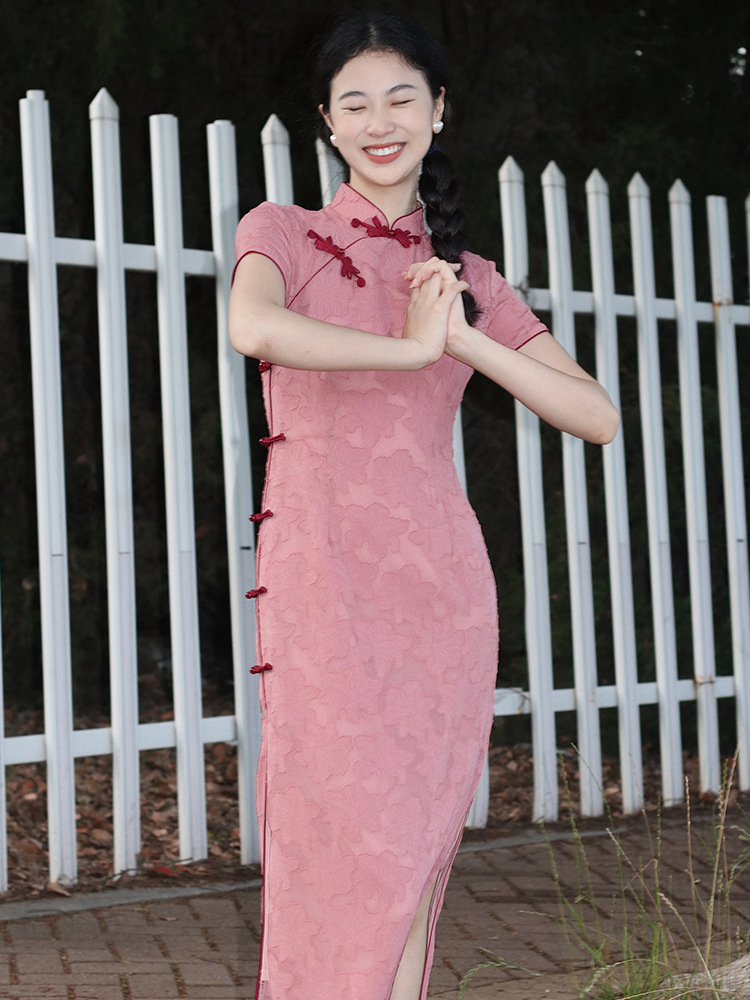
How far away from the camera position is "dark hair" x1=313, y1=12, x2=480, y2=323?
6.23 feet

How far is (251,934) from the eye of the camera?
3.21 meters

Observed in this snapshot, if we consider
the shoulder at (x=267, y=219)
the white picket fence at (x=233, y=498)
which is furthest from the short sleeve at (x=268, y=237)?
the white picket fence at (x=233, y=498)

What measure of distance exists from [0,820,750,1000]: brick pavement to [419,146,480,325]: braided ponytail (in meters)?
1.24

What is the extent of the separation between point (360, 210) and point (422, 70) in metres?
0.24

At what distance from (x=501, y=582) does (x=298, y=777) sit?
3.87 metres

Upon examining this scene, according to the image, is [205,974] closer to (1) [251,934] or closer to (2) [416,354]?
(1) [251,934]

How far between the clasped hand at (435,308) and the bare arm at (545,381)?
0.4 inches

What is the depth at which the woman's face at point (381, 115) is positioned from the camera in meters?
1.88

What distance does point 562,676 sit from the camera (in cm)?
538

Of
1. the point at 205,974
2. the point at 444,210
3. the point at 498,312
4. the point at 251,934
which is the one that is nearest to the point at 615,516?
the point at 251,934

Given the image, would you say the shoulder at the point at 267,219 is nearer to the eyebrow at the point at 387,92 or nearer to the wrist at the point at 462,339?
the eyebrow at the point at 387,92

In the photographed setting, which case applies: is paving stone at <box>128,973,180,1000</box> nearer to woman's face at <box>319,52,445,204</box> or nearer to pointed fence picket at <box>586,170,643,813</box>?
woman's face at <box>319,52,445,204</box>

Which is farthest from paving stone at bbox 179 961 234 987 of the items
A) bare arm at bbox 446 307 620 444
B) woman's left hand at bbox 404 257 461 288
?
woman's left hand at bbox 404 257 461 288

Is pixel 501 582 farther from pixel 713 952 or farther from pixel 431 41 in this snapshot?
pixel 431 41
